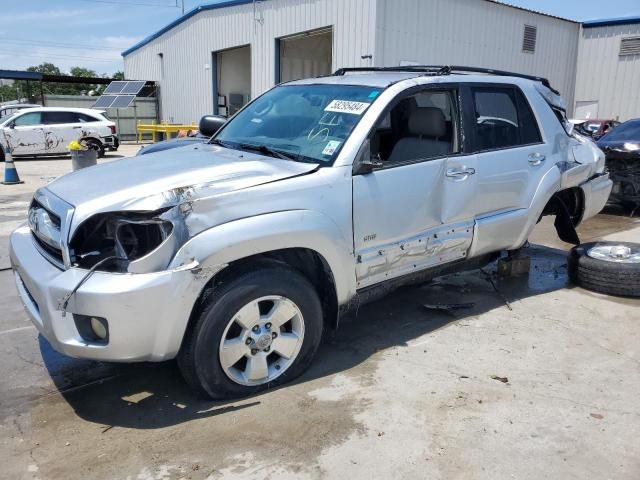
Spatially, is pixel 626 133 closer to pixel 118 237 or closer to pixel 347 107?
pixel 347 107

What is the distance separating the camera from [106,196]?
2914 millimetres

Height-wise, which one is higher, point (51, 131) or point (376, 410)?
point (51, 131)

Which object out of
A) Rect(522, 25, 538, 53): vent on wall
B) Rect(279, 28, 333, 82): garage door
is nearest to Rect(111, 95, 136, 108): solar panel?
Rect(279, 28, 333, 82): garage door

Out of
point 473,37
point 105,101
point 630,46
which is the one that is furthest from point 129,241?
point 105,101

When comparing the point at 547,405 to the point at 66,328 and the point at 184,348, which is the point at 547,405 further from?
the point at 66,328

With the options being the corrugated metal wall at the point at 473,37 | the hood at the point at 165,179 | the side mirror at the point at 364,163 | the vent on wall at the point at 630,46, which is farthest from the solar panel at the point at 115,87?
the side mirror at the point at 364,163

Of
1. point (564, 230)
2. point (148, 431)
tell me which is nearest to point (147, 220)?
point (148, 431)

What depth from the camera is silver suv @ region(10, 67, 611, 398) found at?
2785 millimetres

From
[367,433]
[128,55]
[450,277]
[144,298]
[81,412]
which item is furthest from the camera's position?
[128,55]

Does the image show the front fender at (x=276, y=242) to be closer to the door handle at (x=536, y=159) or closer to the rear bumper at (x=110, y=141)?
the door handle at (x=536, y=159)

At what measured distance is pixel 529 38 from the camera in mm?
19047

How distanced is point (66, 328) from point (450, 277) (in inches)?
148

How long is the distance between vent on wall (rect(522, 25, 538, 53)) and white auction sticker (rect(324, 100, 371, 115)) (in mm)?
17344

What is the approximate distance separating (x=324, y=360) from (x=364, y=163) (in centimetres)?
133
